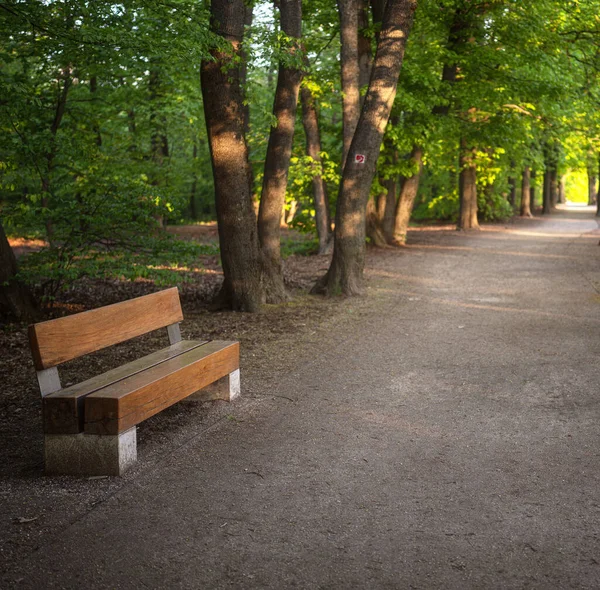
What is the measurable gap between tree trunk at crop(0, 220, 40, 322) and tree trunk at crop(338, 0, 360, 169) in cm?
701

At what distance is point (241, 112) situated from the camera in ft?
33.1

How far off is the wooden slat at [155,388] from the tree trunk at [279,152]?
5.40 meters

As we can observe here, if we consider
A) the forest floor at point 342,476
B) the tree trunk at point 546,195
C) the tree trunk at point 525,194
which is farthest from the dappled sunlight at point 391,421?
the tree trunk at point 546,195

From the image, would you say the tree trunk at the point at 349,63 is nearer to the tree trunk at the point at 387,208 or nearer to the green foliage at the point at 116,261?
the tree trunk at the point at 387,208

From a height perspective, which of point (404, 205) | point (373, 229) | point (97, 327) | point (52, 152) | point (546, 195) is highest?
point (546, 195)

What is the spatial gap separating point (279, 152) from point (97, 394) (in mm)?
7820

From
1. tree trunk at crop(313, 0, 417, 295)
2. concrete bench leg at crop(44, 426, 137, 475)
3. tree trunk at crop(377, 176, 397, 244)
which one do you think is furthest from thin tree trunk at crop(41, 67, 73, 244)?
tree trunk at crop(377, 176, 397, 244)

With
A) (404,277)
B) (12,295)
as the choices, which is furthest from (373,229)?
(12,295)

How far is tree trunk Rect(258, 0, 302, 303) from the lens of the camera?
11.6 metres

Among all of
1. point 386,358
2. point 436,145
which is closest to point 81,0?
point 386,358

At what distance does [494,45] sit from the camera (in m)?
20.2

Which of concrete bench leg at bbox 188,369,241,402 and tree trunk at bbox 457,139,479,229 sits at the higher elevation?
tree trunk at bbox 457,139,479,229

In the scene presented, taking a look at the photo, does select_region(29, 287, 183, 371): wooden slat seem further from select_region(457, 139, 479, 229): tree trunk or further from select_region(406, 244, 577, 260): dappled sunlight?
select_region(457, 139, 479, 229): tree trunk

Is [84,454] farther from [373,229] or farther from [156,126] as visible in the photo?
[373,229]
